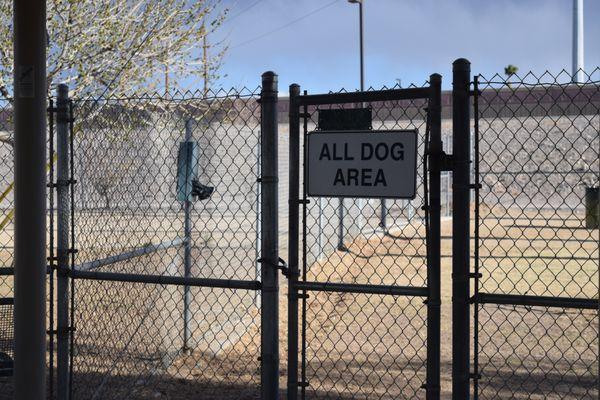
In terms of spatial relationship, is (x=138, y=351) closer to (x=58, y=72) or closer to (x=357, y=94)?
(x=357, y=94)

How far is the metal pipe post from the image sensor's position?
140 inches

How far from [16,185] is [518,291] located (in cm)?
867

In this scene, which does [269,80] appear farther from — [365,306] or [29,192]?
[365,306]

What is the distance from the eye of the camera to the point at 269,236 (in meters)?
3.98

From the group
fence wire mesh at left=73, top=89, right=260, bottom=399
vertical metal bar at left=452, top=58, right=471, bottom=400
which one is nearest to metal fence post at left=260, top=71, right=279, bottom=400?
vertical metal bar at left=452, top=58, right=471, bottom=400

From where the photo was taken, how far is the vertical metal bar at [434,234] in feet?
11.9

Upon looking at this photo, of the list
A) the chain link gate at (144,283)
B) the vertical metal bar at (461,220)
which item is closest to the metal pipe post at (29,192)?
the chain link gate at (144,283)

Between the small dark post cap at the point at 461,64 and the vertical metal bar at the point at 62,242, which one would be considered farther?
the vertical metal bar at the point at 62,242

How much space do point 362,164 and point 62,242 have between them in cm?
205

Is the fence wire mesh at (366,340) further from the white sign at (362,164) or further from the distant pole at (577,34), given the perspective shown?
the distant pole at (577,34)

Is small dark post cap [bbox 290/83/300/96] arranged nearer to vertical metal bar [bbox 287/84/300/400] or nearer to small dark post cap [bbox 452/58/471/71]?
vertical metal bar [bbox 287/84/300/400]

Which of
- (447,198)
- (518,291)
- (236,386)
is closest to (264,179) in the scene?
(236,386)

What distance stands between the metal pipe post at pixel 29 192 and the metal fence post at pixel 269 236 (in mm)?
1097

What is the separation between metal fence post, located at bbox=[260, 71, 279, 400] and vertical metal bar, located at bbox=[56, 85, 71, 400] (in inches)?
54.5
